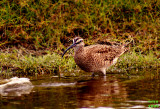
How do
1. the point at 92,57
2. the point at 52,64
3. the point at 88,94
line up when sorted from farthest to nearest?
the point at 52,64 < the point at 92,57 < the point at 88,94

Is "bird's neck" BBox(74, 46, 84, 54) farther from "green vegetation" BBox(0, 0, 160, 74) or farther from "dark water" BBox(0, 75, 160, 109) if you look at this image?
"green vegetation" BBox(0, 0, 160, 74)

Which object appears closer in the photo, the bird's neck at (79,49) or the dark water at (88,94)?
the dark water at (88,94)

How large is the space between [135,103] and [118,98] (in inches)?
19.3

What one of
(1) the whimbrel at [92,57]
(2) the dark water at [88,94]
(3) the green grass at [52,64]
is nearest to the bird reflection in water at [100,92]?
(2) the dark water at [88,94]

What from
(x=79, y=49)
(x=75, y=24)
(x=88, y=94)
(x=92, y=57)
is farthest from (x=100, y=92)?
(x=75, y=24)

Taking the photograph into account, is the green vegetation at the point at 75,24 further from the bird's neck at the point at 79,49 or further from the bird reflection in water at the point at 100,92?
the bird reflection in water at the point at 100,92

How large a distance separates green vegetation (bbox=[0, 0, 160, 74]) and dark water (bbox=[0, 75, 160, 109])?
2754mm

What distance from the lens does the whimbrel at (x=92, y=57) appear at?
828cm

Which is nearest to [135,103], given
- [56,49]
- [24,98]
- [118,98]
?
[118,98]

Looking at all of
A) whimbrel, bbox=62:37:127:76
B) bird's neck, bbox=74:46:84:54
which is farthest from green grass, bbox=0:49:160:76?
bird's neck, bbox=74:46:84:54

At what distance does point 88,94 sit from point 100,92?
0.89 feet

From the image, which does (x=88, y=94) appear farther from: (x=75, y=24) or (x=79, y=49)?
(x=75, y=24)

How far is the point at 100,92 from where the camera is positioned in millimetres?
6438

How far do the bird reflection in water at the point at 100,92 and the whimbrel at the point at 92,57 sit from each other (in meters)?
0.38
